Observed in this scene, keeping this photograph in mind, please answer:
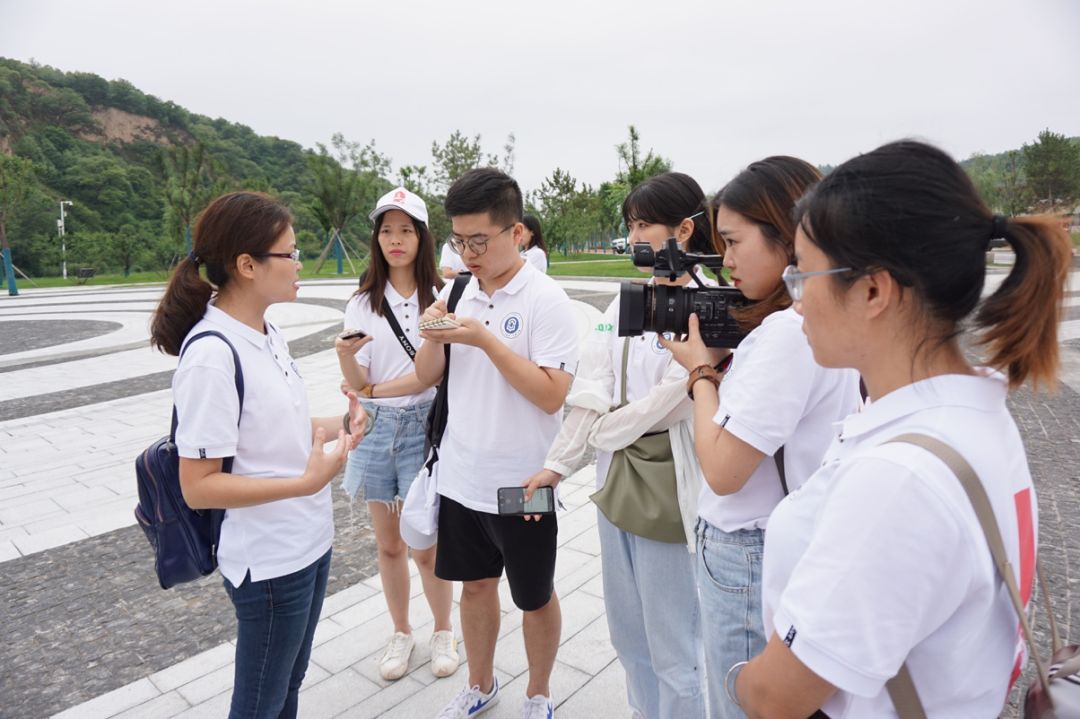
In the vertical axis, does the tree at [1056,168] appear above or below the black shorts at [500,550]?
above

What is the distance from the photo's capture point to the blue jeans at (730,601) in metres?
1.57

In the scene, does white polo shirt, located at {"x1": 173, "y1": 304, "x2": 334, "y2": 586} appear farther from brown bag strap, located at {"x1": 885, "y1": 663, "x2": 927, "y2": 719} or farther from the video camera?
brown bag strap, located at {"x1": 885, "y1": 663, "x2": 927, "y2": 719}

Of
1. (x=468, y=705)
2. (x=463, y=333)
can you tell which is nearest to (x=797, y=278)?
(x=463, y=333)

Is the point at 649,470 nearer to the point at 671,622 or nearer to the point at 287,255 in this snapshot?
the point at 671,622

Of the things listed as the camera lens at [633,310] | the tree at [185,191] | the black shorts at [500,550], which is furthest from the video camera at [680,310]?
the tree at [185,191]

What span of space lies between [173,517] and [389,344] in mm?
1286

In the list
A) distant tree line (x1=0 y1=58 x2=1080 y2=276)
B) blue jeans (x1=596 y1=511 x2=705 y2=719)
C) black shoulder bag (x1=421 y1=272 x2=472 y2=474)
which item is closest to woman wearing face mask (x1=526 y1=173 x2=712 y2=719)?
blue jeans (x1=596 y1=511 x2=705 y2=719)

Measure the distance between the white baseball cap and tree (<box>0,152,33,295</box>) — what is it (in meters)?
28.7

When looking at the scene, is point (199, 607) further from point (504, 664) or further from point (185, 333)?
point (185, 333)

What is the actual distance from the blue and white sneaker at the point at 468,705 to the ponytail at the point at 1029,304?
2.20 metres

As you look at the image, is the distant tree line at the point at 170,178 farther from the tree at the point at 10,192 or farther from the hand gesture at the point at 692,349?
the hand gesture at the point at 692,349

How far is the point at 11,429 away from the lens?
21.8 feet

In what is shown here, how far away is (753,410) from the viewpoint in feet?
4.71

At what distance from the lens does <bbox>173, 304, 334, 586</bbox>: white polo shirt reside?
5.78 ft
